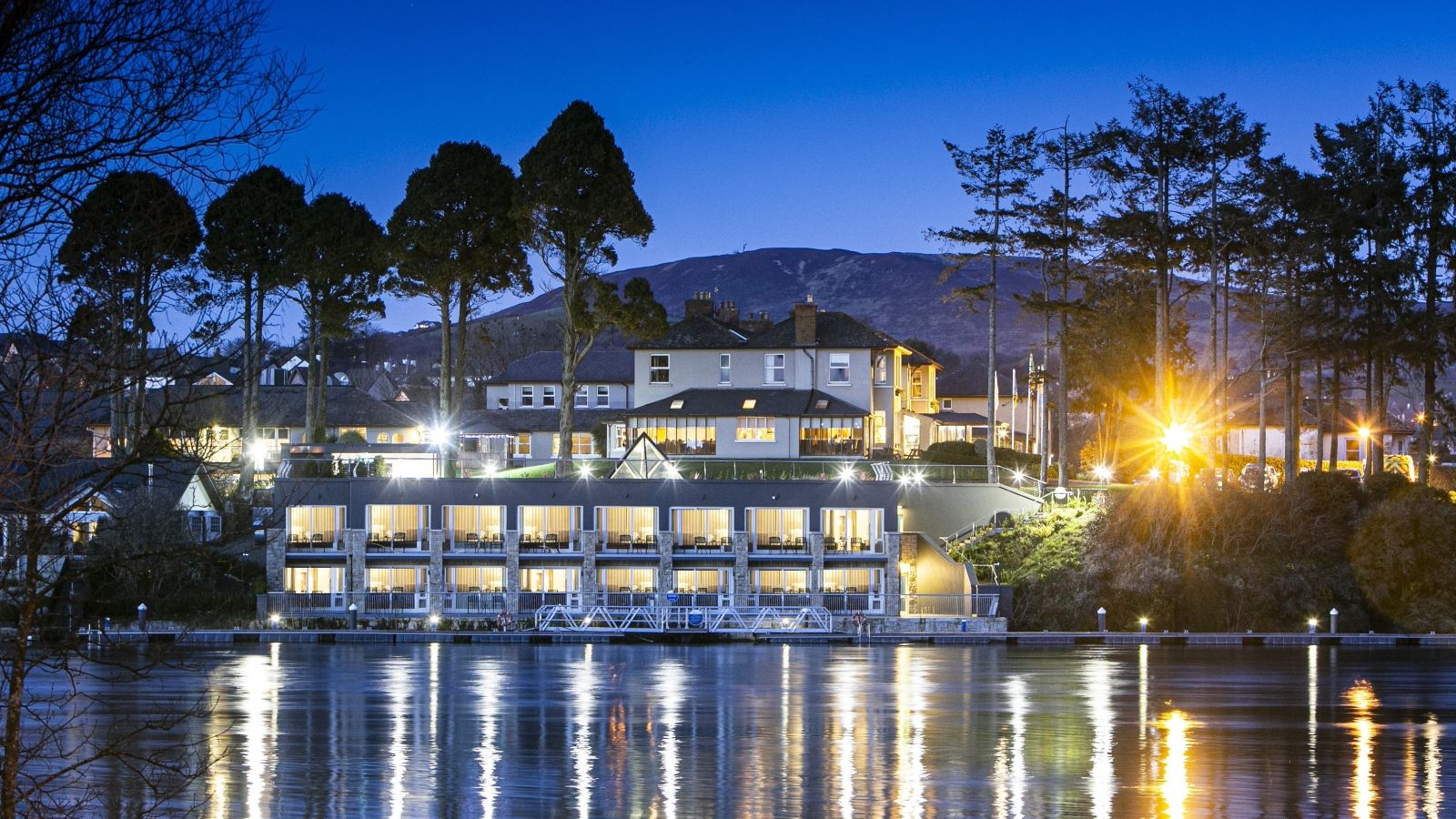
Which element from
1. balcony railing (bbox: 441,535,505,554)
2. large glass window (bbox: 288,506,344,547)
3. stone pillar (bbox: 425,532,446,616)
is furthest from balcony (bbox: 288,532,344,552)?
balcony railing (bbox: 441,535,505,554)

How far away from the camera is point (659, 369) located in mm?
72375

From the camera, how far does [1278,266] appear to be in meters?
61.2

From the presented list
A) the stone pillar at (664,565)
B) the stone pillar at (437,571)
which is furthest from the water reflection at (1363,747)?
the stone pillar at (437,571)

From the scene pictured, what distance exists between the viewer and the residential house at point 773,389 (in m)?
67.4

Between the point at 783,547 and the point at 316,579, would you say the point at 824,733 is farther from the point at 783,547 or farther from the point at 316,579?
the point at 316,579

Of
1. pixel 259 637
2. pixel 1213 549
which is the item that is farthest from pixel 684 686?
pixel 1213 549

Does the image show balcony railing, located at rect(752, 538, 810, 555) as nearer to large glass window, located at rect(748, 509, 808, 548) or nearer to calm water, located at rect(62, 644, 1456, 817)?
large glass window, located at rect(748, 509, 808, 548)

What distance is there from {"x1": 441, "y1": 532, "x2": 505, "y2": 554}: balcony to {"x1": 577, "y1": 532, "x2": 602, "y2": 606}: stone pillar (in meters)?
3.02

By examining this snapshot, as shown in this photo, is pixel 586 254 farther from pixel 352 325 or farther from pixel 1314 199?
pixel 1314 199

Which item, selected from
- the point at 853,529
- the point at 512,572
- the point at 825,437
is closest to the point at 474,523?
the point at 512,572

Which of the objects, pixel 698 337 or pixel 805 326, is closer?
pixel 805 326

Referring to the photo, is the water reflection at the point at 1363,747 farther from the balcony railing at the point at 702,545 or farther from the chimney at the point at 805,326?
the chimney at the point at 805,326

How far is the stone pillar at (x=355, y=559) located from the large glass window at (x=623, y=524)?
8482 mm

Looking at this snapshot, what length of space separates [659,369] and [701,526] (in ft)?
61.4
